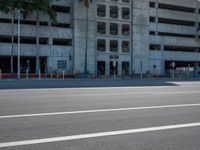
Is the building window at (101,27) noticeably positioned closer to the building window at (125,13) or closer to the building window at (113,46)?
the building window at (113,46)

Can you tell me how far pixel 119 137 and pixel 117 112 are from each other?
2.80 meters

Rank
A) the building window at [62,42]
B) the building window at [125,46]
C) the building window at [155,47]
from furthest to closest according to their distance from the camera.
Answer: the building window at [155,47] < the building window at [125,46] < the building window at [62,42]

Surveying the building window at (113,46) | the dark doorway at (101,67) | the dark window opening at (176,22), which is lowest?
the dark doorway at (101,67)

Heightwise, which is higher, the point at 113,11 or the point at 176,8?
the point at 176,8

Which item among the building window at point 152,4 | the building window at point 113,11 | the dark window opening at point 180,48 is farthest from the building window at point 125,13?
the dark window opening at point 180,48

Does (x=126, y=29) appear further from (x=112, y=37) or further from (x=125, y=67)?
(x=125, y=67)

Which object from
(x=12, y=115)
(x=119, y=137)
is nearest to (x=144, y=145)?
(x=119, y=137)

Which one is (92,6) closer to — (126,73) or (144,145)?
(126,73)

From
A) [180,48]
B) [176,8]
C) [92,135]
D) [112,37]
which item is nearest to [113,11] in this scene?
[112,37]

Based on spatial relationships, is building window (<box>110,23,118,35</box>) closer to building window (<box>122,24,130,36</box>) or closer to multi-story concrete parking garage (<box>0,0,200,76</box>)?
multi-story concrete parking garage (<box>0,0,200,76</box>)

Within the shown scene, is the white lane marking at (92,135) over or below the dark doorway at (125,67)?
below

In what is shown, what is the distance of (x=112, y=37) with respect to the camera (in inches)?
1918

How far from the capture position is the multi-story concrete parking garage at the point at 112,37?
44.3m

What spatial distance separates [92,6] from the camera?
47094mm
